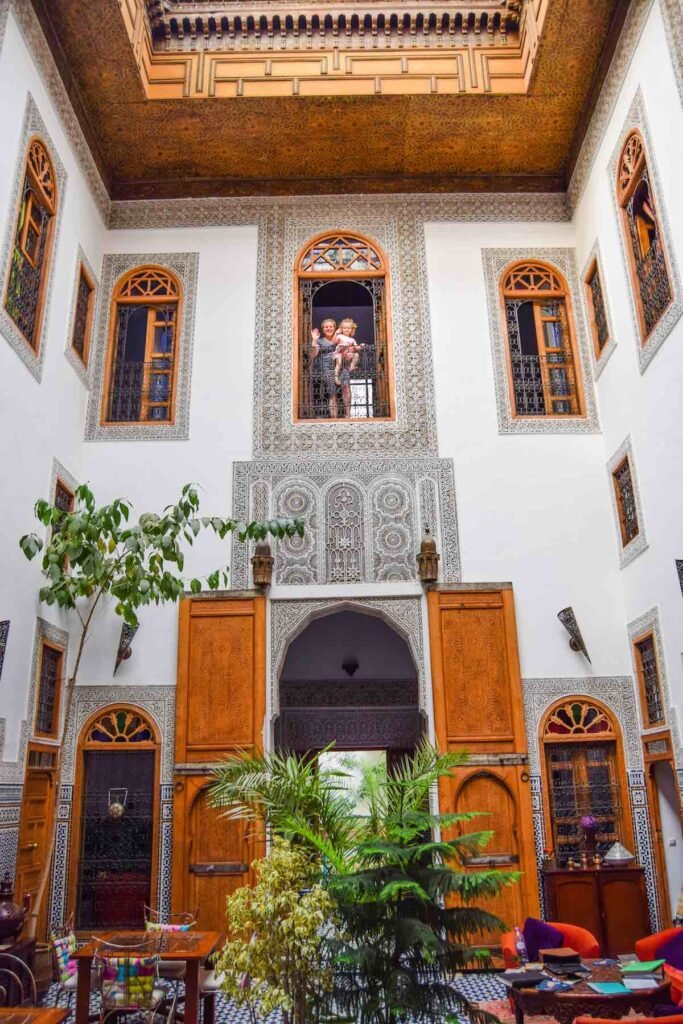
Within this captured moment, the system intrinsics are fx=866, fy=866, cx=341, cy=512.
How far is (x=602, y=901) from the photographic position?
6.19 meters

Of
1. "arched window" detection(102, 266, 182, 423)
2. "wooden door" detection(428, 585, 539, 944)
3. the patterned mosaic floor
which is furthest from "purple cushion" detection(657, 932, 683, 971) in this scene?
"arched window" detection(102, 266, 182, 423)

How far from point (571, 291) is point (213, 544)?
410 centimetres

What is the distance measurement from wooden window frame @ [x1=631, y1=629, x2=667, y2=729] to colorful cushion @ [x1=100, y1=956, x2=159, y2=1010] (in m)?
3.91

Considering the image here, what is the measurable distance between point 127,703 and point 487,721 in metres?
2.84

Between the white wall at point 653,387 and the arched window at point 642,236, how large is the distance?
16 cm

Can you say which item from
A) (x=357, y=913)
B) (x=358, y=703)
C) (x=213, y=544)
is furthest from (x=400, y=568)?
(x=357, y=913)

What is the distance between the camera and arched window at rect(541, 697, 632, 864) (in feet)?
21.7

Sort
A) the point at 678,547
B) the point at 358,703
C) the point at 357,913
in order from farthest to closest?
the point at 358,703, the point at 678,547, the point at 357,913

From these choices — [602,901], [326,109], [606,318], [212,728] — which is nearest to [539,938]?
[602,901]

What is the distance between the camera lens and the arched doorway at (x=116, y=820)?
6.52 m

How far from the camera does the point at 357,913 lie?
11.1ft

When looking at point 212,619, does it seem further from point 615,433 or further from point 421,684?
point 615,433

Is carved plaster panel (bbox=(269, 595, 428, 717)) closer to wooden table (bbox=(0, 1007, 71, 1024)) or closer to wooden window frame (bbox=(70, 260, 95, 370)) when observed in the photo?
wooden window frame (bbox=(70, 260, 95, 370))

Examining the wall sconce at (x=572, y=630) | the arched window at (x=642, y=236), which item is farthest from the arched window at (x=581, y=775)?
the arched window at (x=642, y=236)
